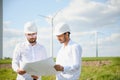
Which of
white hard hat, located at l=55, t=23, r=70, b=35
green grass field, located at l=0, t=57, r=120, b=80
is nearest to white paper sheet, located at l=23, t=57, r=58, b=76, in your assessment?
white hard hat, located at l=55, t=23, r=70, b=35

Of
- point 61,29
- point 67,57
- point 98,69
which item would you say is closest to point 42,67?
point 67,57

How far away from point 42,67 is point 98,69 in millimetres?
2743

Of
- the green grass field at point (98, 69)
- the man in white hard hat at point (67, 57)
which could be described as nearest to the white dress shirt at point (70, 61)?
the man in white hard hat at point (67, 57)

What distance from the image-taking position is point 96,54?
4633 mm

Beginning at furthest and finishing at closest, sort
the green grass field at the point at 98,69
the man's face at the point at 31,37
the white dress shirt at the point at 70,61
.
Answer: the green grass field at the point at 98,69, the man's face at the point at 31,37, the white dress shirt at the point at 70,61

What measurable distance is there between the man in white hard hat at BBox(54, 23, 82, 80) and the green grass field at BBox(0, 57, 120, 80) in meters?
2.41

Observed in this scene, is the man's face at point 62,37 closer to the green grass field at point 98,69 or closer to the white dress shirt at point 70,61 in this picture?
the white dress shirt at point 70,61

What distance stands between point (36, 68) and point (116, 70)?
267 cm

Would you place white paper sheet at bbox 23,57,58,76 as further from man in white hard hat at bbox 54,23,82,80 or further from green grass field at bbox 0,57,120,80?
green grass field at bbox 0,57,120,80

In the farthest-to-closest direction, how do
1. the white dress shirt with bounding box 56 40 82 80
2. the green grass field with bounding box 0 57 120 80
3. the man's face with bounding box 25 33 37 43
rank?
the green grass field with bounding box 0 57 120 80
the man's face with bounding box 25 33 37 43
the white dress shirt with bounding box 56 40 82 80

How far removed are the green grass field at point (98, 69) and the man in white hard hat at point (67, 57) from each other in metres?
2.41

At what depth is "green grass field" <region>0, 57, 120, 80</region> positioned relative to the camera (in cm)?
430

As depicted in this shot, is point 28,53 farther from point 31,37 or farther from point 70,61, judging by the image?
point 70,61

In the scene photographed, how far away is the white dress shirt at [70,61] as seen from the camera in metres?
1.77
